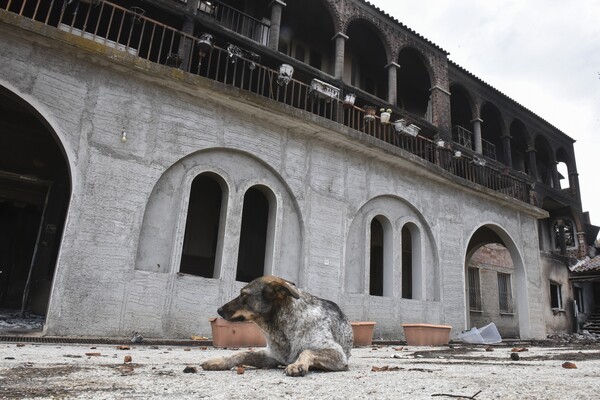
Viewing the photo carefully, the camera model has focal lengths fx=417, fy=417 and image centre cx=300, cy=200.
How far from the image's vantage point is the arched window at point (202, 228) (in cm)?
1062

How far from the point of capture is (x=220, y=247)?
27.5ft

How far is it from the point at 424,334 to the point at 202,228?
236 inches

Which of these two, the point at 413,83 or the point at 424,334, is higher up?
the point at 413,83

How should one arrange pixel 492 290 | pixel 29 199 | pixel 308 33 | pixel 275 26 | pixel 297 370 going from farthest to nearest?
pixel 492 290
pixel 308 33
pixel 275 26
pixel 29 199
pixel 297 370

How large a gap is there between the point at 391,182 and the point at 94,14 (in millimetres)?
9200

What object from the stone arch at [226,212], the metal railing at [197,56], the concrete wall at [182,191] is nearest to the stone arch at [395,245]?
the concrete wall at [182,191]

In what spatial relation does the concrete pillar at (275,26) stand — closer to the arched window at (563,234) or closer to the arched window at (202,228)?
the arched window at (202,228)

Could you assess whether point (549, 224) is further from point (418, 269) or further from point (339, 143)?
point (339, 143)

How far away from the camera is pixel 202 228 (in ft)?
35.9

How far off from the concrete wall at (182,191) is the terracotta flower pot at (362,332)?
1823 millimetres

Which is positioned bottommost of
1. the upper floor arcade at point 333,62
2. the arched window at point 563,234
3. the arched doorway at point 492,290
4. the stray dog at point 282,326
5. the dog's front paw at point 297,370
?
the dog's front paw at point 297,370

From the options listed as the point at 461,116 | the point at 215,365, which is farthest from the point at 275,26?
the point at 461,116

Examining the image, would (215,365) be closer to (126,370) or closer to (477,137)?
(126,370)

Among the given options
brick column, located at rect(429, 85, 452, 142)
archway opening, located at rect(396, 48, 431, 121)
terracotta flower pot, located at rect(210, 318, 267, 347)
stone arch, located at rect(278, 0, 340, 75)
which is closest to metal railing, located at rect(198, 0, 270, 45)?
stone arch, located at rect(278, 0, 340, 75)
